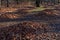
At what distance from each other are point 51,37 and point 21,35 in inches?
78.6

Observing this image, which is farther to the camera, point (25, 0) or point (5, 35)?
point (25, 0)

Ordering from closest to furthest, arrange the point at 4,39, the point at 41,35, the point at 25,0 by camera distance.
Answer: the point at 4,39 < the point at 41,35 < the point at 25,0

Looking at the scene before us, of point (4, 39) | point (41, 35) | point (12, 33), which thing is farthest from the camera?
point (41, 35)

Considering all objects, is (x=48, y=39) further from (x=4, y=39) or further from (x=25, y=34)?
(x=4, y=39)

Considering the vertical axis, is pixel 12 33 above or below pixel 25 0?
above

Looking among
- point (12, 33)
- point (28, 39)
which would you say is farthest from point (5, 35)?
point (28, 39)

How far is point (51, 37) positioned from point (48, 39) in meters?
0.68

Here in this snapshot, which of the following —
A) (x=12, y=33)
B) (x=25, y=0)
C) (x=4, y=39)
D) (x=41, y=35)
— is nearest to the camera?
(x=4, y=39)

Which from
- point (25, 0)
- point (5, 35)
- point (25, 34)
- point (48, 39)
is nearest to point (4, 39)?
point (5, 35)

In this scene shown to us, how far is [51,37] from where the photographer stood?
13.1 metres

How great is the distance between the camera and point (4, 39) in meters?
11.5

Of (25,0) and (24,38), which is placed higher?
(24,38)

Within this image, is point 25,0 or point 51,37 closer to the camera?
point 51,37

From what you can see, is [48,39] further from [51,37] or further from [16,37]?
[16,37]
